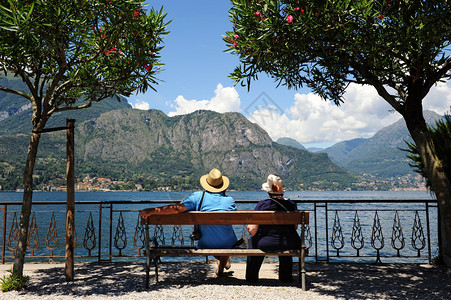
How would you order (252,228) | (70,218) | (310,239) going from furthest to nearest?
(310,239) < (70,218) < (252,228)

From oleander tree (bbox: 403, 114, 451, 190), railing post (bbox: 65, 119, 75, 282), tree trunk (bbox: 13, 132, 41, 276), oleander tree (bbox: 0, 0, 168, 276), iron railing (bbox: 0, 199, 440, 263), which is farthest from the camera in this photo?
iron railing (bbox: 0, 199, 440, 263)

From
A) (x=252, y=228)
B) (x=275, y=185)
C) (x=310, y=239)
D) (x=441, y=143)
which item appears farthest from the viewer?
(x=310, y=239)

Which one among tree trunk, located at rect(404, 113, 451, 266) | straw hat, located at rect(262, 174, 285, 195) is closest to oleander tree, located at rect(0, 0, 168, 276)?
straw hat, located at rect(262, 174, 285, 195)

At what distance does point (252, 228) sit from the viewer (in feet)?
15.2

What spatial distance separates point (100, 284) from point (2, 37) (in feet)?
11.6

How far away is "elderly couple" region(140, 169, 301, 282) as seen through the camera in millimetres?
4574

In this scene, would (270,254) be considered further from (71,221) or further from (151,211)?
(71,221)

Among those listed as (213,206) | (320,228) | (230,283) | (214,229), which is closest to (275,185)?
(213,206)

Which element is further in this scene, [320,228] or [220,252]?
[320,228]

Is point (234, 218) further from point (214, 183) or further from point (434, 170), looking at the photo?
point (434, 170)

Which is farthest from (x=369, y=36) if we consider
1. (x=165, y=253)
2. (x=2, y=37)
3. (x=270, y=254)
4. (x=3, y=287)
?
(x=3, y=287)

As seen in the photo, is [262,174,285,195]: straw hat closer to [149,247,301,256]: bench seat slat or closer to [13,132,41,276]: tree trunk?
[149,247,301,256]: bench seat slat

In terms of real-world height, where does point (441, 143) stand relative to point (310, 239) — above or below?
above

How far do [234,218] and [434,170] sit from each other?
3.44 m
